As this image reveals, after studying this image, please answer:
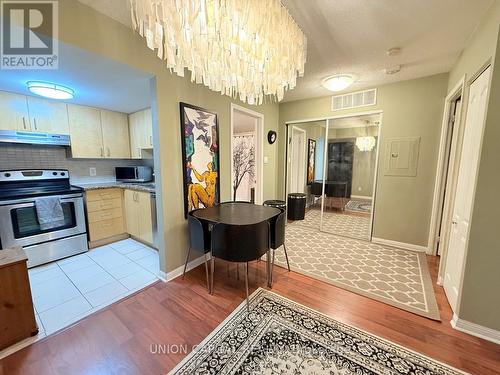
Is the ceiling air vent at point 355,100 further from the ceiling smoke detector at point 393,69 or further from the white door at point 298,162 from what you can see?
the white door at point 298,162

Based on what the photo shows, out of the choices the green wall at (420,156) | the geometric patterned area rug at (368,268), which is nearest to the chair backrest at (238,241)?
the geometric patterned area rug at (368,268)

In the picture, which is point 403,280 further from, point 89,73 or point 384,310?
point 89,73

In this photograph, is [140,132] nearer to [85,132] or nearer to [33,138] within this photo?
[85,132]

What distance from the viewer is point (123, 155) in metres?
3.56

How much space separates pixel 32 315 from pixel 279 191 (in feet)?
12.4

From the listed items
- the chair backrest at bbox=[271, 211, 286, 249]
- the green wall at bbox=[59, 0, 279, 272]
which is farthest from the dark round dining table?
the green wall at bbox=[59, 0, 279, 272]

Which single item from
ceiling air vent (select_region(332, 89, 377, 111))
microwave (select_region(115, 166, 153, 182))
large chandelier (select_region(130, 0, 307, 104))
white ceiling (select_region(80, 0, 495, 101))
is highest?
white ceiling (select_region(80, 0, 495, 101))

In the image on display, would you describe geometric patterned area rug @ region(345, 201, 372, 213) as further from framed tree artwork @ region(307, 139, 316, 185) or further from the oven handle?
the oven handle

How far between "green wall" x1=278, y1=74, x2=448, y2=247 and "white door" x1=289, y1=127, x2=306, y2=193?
1186 millimetres

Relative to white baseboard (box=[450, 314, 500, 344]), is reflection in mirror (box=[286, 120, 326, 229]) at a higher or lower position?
higher

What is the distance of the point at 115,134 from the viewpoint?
11.3 ft

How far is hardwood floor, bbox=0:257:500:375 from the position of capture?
133 cm

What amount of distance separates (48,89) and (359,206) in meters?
5.00

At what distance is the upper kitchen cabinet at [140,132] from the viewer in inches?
128
